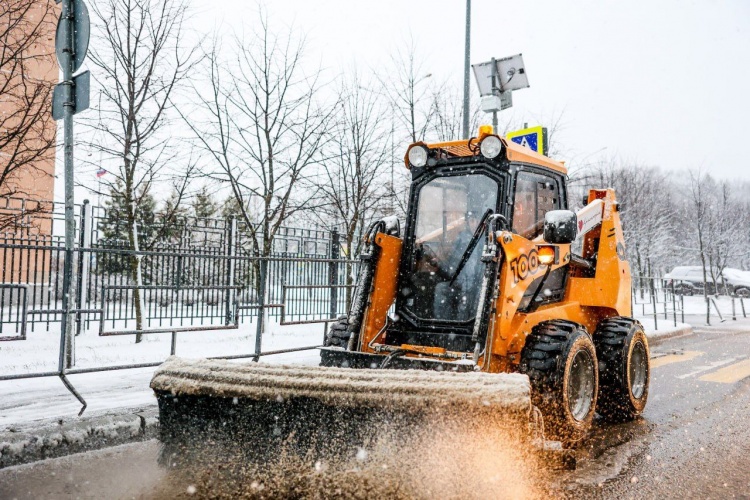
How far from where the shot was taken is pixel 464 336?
4633 millimetres

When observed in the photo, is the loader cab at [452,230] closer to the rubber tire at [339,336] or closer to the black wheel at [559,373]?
the rubber tire at [339,336]

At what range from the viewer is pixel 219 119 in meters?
10.7

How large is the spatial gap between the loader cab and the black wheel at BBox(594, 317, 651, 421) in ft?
4.25

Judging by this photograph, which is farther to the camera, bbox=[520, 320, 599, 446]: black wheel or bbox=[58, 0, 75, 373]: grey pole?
bbox=[58, 0, 75, 373]: grey pole

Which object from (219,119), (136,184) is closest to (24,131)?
(136,184)

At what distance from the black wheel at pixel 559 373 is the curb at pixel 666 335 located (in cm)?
866

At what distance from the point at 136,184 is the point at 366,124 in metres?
5.06

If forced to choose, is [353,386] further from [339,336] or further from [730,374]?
[730,374]

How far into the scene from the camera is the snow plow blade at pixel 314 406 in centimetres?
291

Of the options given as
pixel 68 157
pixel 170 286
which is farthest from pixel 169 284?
pixel 68 157

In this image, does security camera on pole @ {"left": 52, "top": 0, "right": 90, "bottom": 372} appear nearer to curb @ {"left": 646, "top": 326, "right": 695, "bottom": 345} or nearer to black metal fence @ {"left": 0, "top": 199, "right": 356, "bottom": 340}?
black metal fence @ {"left": 0, "top": 199, "right": 356, "bottom": 340}

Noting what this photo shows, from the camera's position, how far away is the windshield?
15.9ft

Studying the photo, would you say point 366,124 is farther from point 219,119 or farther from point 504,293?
point 504,293

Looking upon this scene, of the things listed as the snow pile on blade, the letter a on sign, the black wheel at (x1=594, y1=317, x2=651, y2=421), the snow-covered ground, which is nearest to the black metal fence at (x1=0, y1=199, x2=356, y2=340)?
the snow-covered ground
